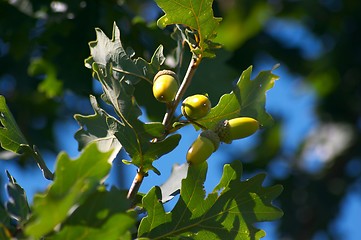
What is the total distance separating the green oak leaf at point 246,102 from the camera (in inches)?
58.8

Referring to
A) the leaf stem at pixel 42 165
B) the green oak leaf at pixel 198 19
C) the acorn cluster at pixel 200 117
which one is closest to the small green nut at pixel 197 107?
the acorn cluster at pixel 200 117

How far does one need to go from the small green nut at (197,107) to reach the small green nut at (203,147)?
0.03m

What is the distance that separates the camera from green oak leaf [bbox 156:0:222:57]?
1.54 metres

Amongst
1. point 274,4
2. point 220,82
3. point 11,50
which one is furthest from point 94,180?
point 274,4

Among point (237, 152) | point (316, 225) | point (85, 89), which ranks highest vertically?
point (85, 89)

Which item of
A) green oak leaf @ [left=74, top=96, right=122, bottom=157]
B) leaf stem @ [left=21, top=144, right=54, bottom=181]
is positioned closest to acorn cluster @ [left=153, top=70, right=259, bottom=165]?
green oak leaf @ [left=74, top=96, right=122, bottom=157]

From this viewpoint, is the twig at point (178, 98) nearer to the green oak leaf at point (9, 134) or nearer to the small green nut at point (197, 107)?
the small green nut at point (197, 107)

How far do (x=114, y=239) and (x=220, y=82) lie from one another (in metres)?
0.72

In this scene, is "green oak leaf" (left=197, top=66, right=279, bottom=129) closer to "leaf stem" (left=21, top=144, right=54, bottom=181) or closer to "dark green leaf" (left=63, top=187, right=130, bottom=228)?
"leaf stem" (left=21, top=144, right=54, bottom=181)

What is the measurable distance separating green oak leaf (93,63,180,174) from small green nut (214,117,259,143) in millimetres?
74

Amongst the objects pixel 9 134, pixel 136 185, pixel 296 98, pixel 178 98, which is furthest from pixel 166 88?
pixel 296 98

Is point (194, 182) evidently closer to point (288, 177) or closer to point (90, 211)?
point (90, 211)

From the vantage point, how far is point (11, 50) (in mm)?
2441

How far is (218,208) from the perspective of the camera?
1465mm
